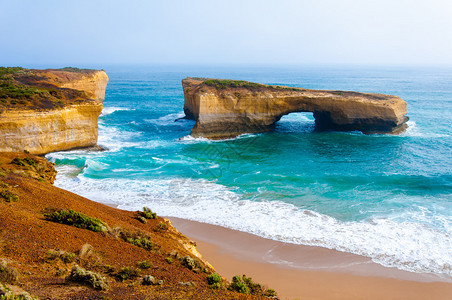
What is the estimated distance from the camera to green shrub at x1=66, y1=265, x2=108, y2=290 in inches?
320

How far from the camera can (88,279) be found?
8188 mm

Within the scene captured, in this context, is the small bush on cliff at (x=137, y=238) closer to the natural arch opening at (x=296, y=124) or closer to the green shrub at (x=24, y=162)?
the green shrub at (x=24, y=162)

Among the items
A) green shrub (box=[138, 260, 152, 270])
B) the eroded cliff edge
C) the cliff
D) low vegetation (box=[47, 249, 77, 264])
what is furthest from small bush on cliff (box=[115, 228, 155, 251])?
the eroded cliff edge

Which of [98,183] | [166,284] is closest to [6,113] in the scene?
[98,183]

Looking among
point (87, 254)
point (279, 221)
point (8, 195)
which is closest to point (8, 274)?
point (87, 254)

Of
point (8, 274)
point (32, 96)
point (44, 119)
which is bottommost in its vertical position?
point (8, 274)

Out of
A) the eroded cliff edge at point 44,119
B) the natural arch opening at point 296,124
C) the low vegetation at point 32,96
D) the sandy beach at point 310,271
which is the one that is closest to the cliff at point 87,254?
the sandy beach at point 310,271

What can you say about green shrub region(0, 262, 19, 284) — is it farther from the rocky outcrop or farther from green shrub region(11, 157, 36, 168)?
the rocky outcrop

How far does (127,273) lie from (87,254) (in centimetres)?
139

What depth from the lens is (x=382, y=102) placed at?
125 feet

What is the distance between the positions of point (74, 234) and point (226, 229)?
1000cm

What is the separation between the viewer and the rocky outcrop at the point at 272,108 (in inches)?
1496

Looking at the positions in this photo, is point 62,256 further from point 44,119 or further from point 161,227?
point 44,119

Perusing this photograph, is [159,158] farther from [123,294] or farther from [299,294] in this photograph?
[123,294]
